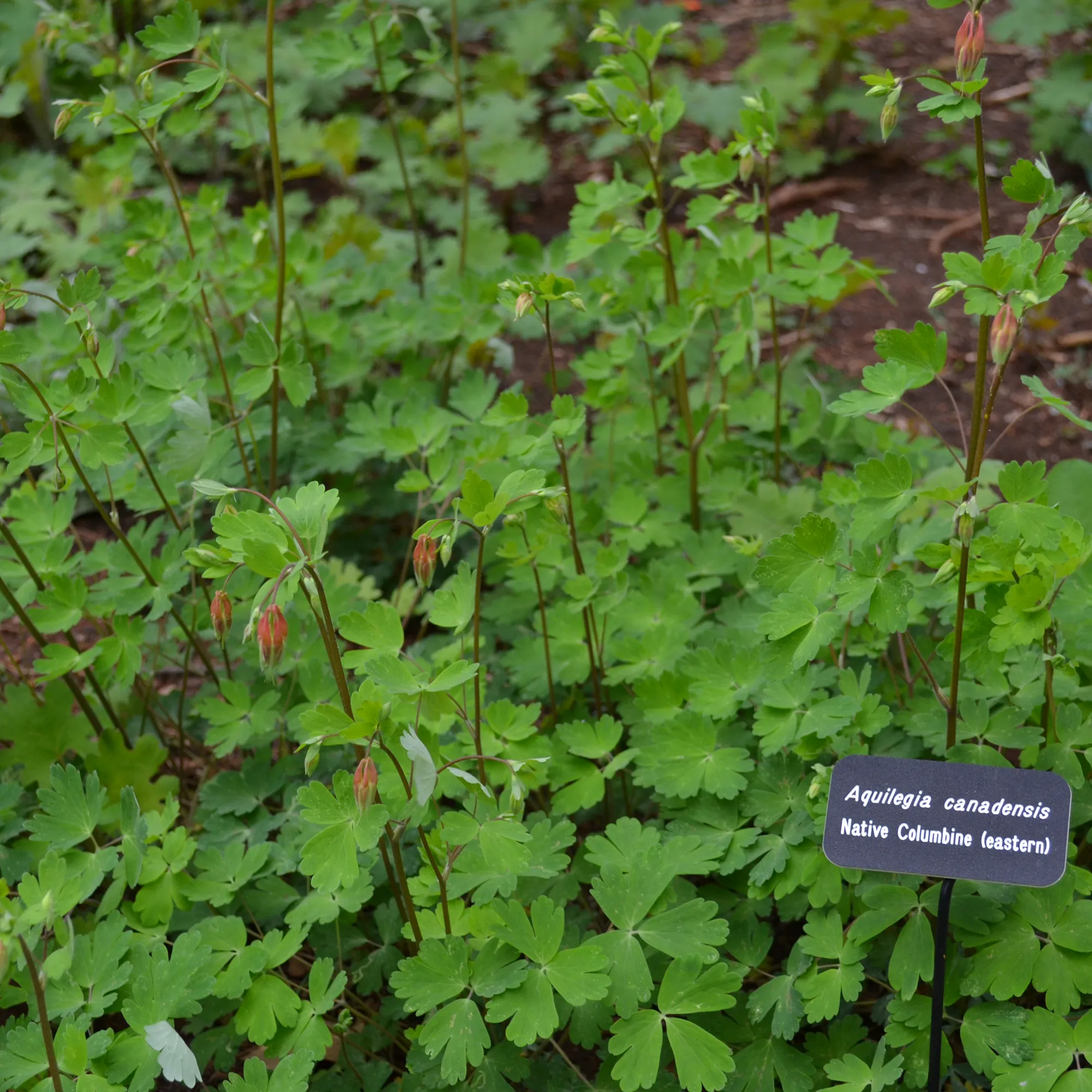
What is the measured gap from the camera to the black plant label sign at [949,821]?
1.57 metres

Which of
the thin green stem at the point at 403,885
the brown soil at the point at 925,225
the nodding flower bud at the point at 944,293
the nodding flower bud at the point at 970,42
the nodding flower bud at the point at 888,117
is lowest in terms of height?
the brown soil at the point at 925,225

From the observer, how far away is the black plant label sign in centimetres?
157

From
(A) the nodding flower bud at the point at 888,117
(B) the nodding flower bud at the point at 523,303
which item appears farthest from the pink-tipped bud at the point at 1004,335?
(B) the nodding flower bud at the point at 523,303

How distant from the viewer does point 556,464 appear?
2.64 meters

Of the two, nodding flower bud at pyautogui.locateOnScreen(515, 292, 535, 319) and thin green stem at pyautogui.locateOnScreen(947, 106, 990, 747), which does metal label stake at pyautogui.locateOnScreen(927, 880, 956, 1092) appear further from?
nodding flower bud at pyautogui.locateOnScreen(515, 292, 535, 319)

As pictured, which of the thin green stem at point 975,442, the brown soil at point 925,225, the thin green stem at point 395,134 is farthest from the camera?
the brown soil at point 925,225

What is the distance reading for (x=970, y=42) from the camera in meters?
1.52

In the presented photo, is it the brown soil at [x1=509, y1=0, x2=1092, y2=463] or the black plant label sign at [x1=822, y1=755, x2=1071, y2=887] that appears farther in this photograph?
the brown soil at [x1=509, y1=0, x2=1092, y2=463]

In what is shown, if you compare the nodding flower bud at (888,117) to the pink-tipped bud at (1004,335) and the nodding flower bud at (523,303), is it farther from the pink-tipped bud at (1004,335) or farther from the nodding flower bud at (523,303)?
the nodding flower bud at (523,303)

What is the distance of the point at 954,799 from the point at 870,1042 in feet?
1.65

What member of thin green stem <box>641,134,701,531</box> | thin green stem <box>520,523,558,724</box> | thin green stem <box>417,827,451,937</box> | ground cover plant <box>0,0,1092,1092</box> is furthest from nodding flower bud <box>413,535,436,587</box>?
thin green stem <box>641,134,701,531</box>

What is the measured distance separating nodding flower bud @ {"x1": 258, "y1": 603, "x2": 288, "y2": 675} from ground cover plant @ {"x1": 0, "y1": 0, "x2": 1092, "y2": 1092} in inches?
0.4

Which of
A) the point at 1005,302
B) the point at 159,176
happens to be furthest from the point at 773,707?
the point at 159,176

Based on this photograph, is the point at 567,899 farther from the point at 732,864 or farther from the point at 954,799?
the point at 954,799
